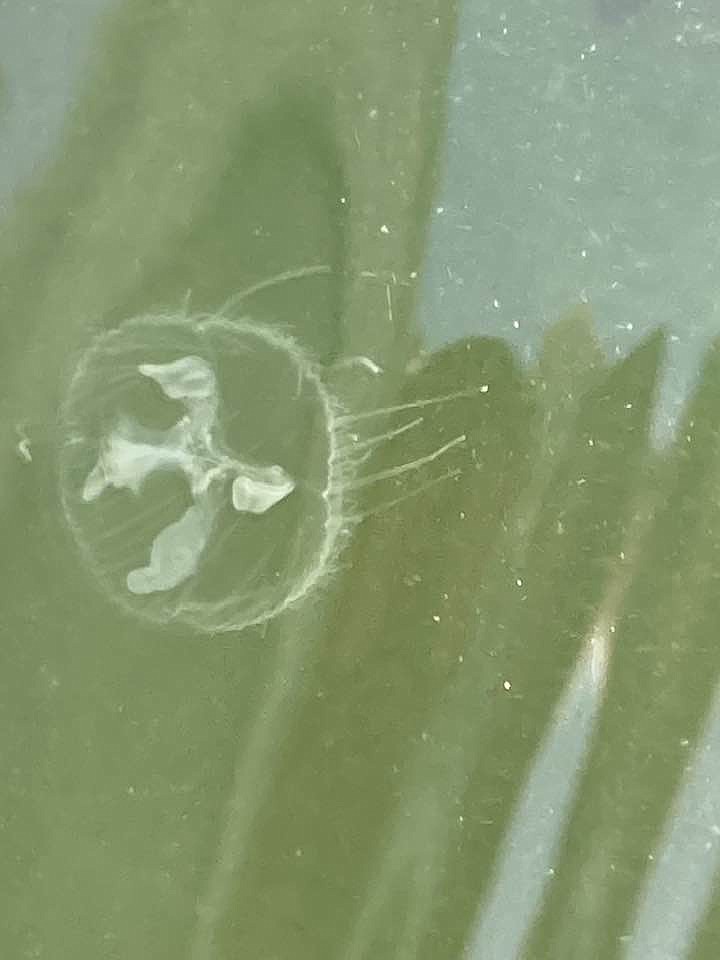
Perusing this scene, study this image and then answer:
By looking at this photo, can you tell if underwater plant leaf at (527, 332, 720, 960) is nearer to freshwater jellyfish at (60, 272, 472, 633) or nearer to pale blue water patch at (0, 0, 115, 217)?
freshwater jellyfish at (60, 272, 472, 633)

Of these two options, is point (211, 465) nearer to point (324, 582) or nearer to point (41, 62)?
point (324, 582)

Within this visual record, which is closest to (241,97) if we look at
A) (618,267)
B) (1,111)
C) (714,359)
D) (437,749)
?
(1,111)

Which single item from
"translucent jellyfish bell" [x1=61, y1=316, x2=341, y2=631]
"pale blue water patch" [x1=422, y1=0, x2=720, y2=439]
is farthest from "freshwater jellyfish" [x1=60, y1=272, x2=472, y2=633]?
"pale blue water patch" [x1=422, y1=0, x2=720, y2=439]

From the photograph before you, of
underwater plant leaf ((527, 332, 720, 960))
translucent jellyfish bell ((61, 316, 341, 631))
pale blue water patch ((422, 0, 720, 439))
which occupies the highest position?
pale blue water patch ((422, 0, 720, 439))

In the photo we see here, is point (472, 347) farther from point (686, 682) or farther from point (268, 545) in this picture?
point (686, 682)

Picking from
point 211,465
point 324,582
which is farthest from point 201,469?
point 324,582

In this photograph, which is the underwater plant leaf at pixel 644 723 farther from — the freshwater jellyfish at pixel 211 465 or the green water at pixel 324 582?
the freshwater jellyfish at pixel 211 465
